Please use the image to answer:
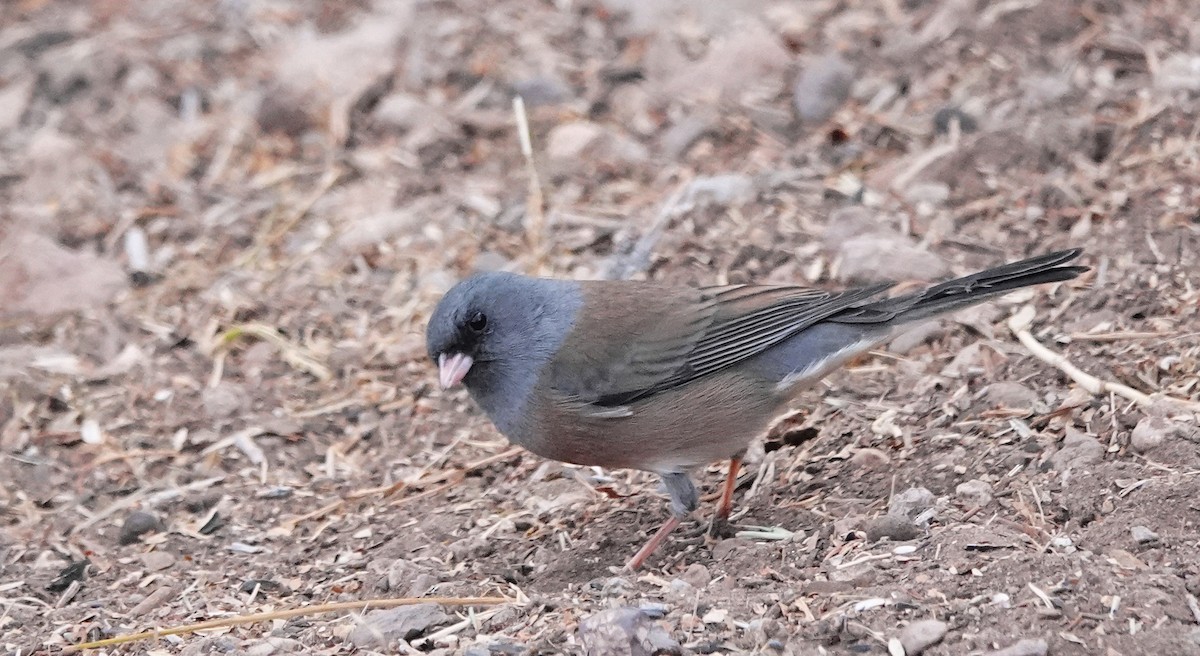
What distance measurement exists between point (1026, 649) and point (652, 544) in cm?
135

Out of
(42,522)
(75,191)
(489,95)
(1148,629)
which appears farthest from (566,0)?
(1148,629)

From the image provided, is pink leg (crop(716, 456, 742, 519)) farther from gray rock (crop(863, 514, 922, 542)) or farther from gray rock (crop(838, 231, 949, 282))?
gray rock (crop(838, 231, 949, 282))

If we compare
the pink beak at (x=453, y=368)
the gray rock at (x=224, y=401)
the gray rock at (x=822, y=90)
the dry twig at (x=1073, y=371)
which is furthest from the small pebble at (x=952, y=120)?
the gray rock at (x=224, y=401)

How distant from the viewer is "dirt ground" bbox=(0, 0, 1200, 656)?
351 cm

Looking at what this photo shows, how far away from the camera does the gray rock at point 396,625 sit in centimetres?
347

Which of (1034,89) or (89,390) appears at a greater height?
→ (1034,89)

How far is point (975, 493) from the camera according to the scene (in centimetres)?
377

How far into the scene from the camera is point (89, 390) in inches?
203

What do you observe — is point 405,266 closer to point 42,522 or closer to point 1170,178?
point 42,522

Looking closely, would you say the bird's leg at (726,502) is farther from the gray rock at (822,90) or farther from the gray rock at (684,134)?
the gray rock at (822,90)

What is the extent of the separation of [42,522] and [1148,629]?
3.41m

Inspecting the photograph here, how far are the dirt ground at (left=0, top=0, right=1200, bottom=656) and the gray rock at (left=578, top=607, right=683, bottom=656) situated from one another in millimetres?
13

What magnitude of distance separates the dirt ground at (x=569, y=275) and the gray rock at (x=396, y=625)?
0.5 inches

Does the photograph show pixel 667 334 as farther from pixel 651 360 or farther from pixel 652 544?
pixel 652 544
